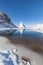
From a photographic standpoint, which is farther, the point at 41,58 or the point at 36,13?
the point at 36,13

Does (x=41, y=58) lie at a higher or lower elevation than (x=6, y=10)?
lower

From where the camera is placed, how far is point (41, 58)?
3.37 metres

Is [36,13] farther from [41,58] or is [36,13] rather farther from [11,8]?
[41,58]

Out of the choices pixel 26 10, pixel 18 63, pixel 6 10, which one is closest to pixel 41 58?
pixel 18 63

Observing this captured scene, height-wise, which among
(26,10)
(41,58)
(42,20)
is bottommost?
(41,58)

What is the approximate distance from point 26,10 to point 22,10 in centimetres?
26

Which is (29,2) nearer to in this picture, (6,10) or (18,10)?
(18,10)

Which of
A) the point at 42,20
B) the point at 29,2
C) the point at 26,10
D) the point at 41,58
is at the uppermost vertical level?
the point at 29,2

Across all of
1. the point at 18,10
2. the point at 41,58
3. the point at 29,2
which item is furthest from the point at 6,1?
the point at 41,58

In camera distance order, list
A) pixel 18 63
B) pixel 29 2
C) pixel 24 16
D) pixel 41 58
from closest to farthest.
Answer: pixel 18 63 < pixel 41 58 < pixel 29 2 < pixel 24 16

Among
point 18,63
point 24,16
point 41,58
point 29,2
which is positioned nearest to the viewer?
point 18,63

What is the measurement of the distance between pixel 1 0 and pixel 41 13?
8.87 ft

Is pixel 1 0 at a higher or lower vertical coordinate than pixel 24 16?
higher

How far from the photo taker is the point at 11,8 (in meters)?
7.62
